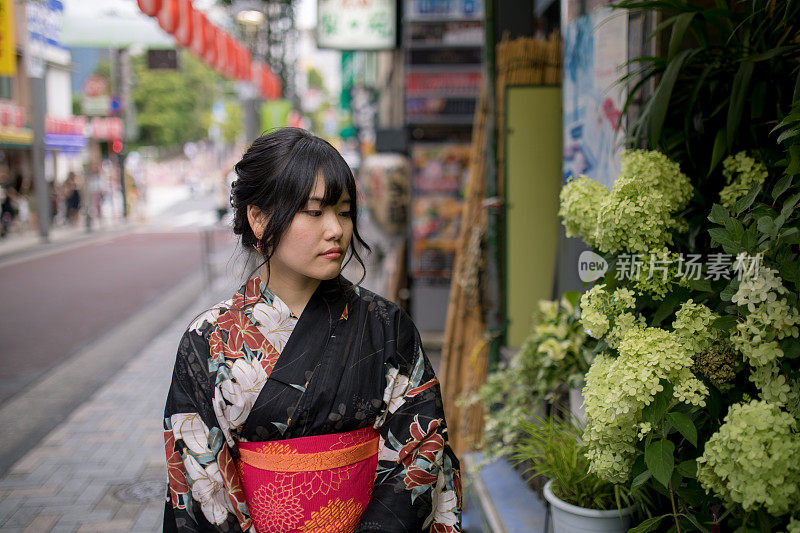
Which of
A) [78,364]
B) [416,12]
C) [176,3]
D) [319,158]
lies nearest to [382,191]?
[416,12]

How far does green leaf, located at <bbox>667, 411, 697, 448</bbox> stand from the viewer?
1811 millimetres

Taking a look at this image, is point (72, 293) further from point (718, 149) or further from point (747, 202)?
point (747, 202)

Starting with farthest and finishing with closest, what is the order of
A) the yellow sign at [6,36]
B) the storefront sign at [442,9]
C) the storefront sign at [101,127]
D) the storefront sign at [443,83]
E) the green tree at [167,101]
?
1. the green tree at [167,101]
2. the storefront sign at [101,127]
3. the yellow sign at [6,36]
4. the storefront sign at [443,83]
5. the storefront sign at [442,9]

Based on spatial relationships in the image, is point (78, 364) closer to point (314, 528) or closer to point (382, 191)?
point (382, 191)

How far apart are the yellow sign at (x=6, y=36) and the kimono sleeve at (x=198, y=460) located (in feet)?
34.9

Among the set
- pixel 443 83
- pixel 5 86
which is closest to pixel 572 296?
pixel 443 83

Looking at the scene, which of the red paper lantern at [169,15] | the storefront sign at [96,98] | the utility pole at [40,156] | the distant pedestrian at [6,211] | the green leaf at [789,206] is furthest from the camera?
the storefront sign at [96,98]

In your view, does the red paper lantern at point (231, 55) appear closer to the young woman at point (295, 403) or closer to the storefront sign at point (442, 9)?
the storefront sign at point (442, 9)

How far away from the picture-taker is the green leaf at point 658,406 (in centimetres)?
187

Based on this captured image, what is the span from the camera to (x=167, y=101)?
165 feet

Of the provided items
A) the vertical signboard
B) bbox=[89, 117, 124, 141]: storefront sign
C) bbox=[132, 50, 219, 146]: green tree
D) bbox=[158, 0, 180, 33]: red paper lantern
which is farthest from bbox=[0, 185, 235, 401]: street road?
bbox=[132, 50, 219, 146]: green tree

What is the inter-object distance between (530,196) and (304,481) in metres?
2.73

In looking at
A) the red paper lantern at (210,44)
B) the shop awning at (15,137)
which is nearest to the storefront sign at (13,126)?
the shop awning at (15,137)

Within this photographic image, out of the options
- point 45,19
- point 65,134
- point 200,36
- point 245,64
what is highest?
point 45,19
